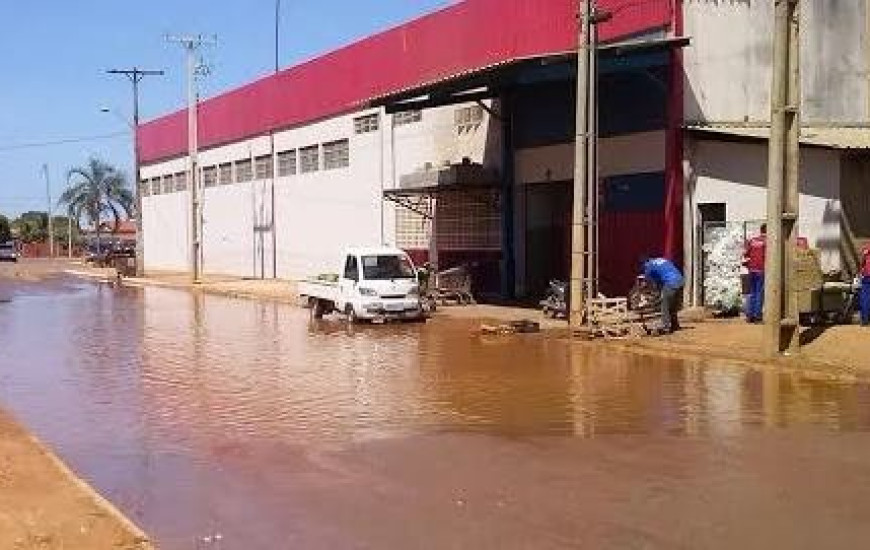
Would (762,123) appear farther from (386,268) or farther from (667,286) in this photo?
(386,268)

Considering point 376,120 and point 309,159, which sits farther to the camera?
point 309,159

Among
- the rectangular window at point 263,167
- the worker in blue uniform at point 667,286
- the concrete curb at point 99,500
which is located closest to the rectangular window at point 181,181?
the rectangular window at point 263,167

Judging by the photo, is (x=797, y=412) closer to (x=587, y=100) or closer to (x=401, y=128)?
(x=587, y=100)

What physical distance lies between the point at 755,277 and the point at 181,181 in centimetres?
5045

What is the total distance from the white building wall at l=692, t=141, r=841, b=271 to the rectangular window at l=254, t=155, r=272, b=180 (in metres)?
29.5

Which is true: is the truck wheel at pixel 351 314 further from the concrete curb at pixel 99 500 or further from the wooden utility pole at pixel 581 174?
the concrete curb at pixel 99 500

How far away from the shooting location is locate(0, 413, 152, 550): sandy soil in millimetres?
7137

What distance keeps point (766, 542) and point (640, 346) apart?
516 inches

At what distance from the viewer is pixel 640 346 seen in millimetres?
20141

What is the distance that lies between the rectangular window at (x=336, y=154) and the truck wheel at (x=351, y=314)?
15.6 meters

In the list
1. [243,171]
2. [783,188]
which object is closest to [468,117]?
[783,188]

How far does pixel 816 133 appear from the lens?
25.5m

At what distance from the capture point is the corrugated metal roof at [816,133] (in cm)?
2411

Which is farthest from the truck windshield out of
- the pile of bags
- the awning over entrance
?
the pile of bags
